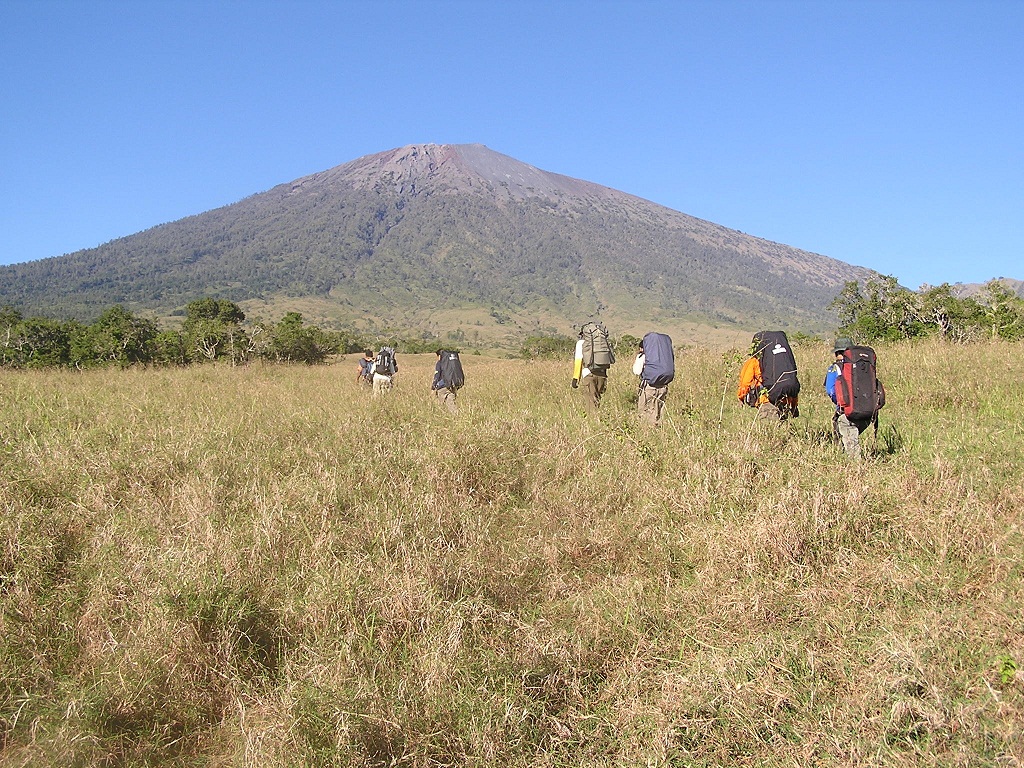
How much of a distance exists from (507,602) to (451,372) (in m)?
6.40

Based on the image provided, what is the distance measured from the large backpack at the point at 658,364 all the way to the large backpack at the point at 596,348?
75 centimetres

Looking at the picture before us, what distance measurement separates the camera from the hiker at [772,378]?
6000 mm

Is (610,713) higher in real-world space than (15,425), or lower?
lower

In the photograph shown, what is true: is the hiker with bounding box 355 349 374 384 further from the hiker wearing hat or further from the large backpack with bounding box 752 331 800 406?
the hiker wearing hat

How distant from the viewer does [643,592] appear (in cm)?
318

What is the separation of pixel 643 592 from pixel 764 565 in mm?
647

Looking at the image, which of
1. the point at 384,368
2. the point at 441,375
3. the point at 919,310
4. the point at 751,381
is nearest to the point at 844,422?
the point at 751,381

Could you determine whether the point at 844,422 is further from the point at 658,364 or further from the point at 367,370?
the point at 367,370

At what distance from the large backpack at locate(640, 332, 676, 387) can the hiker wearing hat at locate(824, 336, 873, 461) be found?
195cm

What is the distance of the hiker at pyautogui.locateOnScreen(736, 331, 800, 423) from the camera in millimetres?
6000

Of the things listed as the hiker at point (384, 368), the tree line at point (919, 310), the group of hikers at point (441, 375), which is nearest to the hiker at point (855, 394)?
the group of hikers at point (441, 375)

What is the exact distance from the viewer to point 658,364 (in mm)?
7289

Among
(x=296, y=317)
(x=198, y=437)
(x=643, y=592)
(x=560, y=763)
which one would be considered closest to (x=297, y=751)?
(x=560, y=763)

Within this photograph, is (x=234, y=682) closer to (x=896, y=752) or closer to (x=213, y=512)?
(x=213, y=512)
